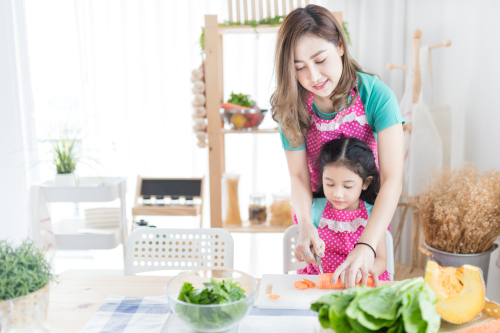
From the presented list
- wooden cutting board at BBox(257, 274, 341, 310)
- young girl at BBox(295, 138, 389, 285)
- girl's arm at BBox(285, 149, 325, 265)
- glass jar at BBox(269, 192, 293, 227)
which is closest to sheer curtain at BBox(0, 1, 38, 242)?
glass jar at BBox(269, 192, 293, 227)

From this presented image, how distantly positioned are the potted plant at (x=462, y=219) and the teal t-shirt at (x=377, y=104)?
67cm

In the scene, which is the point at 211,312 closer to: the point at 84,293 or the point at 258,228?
the point at 84,293

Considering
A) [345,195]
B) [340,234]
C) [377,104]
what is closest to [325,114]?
[377,104]

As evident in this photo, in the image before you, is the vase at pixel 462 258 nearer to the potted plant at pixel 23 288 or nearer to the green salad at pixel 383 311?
the green salad at pixel 383 311

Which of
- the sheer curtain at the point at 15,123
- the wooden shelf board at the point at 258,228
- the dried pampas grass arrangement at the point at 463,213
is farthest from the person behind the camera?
the sheer curtain at the point at 15,123

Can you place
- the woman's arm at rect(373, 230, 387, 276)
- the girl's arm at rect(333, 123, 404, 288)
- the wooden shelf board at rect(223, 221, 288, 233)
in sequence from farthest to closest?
1. the wooden shelf board at rect(223, 221, 288, 233)
2. the woman's arm at rect(373, 230, 387, 276)
3. the girl's arm at rect(333, 123, 404, 288)

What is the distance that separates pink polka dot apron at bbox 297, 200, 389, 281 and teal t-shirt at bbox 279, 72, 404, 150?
285mm

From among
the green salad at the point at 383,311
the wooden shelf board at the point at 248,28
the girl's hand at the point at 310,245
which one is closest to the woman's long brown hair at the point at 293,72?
the girl's hand at the point at 310,245

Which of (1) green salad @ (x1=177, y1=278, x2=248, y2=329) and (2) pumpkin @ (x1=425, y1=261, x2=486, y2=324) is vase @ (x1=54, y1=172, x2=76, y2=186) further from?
(2) pumpkin @ (x1=425, y1=261, x2=486, y2=324)

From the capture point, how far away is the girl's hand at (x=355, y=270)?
933 millimetres

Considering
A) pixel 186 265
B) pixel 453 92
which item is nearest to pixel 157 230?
pixel 186 265

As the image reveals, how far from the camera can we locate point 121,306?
917 mm

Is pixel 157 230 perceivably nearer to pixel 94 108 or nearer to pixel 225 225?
pixel 225 225

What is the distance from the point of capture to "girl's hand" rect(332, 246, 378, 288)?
0.93 m
